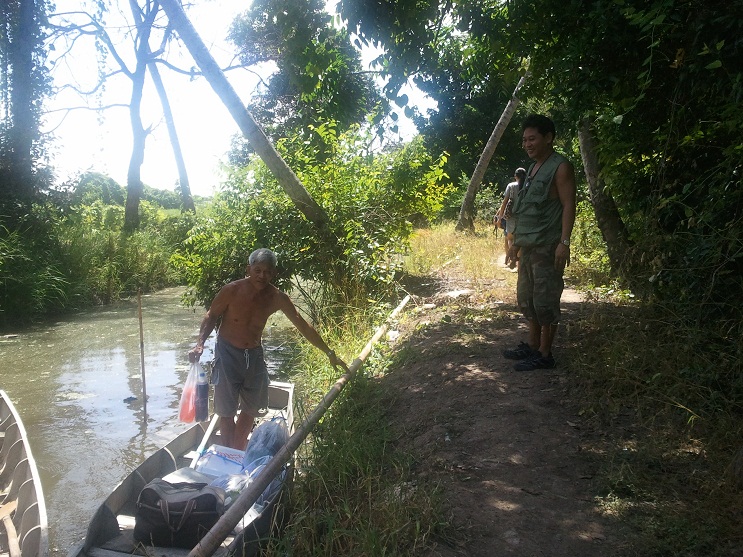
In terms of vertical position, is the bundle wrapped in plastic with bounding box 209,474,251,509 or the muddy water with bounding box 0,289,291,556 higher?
the bundle wrapped in plastic with bounding box 209,474,251,509

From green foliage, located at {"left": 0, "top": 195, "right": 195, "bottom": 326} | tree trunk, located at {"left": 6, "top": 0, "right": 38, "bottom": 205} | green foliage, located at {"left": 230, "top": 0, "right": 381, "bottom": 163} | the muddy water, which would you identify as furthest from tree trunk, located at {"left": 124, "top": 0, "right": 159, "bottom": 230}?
green foliage, located at {"left": 230, "top": 0, "right": 381, "bottom": 163}

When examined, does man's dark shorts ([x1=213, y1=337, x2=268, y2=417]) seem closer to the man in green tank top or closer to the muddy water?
the muddy water

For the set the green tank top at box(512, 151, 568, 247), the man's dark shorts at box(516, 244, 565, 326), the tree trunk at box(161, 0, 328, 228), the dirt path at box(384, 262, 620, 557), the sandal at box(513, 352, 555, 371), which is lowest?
the dirt path at box(384, 262, 620, 557)

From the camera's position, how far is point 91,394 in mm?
8961

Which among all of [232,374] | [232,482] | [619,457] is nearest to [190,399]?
[232,374]

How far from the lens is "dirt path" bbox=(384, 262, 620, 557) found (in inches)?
132

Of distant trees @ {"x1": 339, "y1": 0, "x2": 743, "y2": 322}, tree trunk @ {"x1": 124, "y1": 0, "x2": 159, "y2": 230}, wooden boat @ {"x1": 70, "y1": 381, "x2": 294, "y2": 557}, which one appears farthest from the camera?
tree trunk @ {"x1": 124, "y1": 0, "x2": 159, "y2": 230}

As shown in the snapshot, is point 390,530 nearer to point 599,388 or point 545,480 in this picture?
point 545,480

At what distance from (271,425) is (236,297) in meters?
1.20

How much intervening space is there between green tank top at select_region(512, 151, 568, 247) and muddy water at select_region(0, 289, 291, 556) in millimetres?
4409

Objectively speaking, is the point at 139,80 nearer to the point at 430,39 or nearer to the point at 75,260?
the point at 75,260

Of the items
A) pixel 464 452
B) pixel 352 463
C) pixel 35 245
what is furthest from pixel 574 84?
pixel 35 245

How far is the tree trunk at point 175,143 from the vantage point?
23812mm

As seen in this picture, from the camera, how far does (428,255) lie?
13586 millimetres
